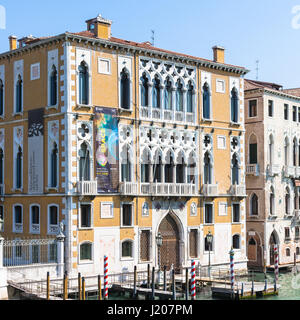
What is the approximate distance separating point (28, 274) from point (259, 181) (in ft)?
50.8

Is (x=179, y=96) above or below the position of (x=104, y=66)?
below

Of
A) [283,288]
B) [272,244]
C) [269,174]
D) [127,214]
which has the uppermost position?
[269,174]

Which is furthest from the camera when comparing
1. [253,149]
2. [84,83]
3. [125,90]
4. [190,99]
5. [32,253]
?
[253,149]

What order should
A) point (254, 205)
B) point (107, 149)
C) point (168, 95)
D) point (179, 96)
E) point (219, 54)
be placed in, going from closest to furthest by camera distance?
1. point (107, 149)
2. point (168, 95)
3. point (179, 96)
4. point (219, 54)
5. point (254, 205)

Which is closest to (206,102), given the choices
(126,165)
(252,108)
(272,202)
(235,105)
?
(235,105)

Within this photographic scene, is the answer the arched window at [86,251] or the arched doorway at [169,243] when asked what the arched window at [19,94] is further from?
the arched doorway at [169,243]

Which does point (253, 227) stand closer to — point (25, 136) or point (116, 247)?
point (116, 247)

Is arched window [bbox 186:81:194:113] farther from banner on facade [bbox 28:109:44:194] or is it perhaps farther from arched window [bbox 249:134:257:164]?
banner on facade [bbox 28:109:44:194]

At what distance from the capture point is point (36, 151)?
2711 centimetres

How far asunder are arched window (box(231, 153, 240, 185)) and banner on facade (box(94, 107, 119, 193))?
705cm

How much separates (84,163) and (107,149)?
1.15 metres

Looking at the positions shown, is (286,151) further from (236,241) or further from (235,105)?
(236,241)

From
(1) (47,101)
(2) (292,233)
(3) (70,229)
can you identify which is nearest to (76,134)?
(1) (47,101)

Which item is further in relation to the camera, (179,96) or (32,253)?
(179,96)
